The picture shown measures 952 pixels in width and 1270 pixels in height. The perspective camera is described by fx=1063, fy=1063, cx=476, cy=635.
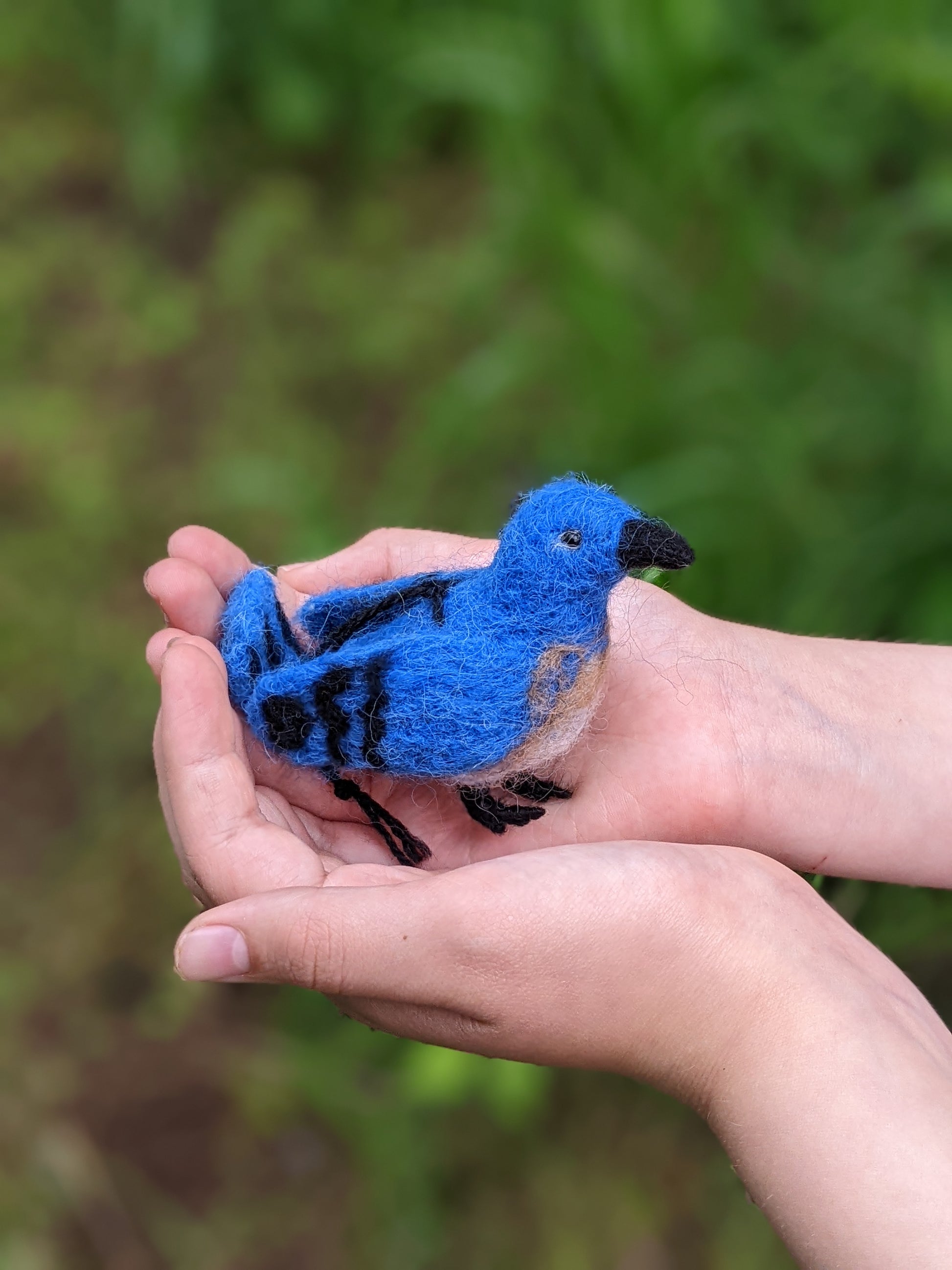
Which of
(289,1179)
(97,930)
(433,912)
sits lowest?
(289,1179)

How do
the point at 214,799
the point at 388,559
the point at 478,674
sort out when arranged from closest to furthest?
the point at 214,799
the point at 478,674
the point at 388,559

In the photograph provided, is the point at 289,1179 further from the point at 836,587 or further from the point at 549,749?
the point at 836,587

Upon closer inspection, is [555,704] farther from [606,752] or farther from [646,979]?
[646,979]

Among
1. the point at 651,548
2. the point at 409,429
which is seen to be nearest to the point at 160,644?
the point at 651,548

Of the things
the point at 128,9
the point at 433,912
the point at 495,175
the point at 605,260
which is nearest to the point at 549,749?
the point at 433,912

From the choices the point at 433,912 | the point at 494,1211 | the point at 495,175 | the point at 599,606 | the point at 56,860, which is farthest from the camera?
the point at 495,175

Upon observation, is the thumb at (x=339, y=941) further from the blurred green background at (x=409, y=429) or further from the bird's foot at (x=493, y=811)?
the blurred green background at (x=409, y=429)

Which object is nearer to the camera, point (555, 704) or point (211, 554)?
point (555, 704)

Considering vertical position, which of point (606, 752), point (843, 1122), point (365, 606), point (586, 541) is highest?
point (586, 541)
